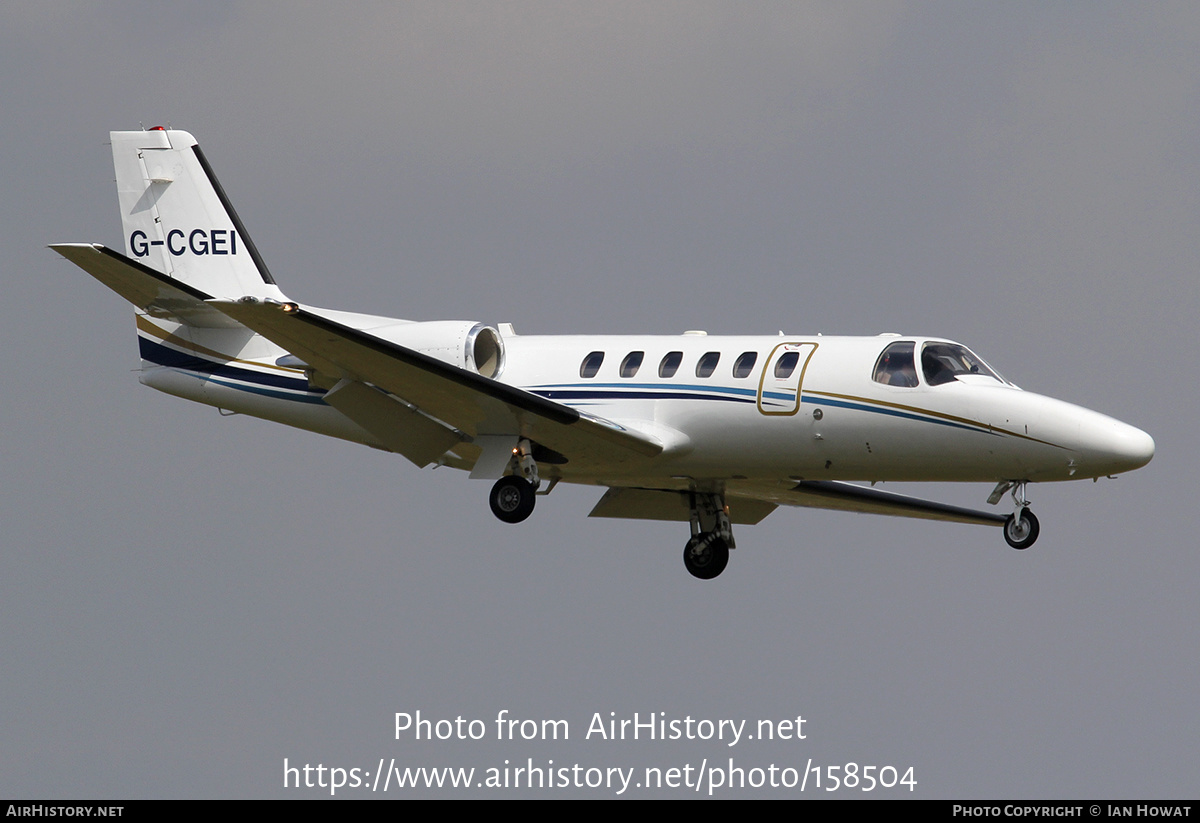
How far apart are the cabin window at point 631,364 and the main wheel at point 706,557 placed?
4.01 m

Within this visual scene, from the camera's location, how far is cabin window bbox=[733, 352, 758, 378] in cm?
2433

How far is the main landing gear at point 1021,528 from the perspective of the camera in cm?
2289

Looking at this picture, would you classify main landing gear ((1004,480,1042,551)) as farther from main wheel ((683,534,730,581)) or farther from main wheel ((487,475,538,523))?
main wheel ((487,475,538,523))

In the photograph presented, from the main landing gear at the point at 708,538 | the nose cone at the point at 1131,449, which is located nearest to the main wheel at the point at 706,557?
the main landing gear at the point at 708,538

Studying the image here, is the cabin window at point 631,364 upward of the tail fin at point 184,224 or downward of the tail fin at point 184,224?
downward

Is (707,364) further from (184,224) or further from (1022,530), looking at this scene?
(184,224)

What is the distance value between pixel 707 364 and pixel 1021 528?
189 inches

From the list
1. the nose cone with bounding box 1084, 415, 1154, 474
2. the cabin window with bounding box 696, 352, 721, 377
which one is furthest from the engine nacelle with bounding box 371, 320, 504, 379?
the nose cone with bounding box 1084, 415, 1154, 474

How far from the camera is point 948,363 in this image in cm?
2369

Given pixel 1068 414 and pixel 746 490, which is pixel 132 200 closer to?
pixel 746 490

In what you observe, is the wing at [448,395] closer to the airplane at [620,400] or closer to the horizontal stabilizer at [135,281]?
the airplane at [620,400]

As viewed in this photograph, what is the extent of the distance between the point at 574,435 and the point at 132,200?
894 centimetres

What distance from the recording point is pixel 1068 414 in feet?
75.7

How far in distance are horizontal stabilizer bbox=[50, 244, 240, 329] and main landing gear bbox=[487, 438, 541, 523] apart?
15.4ft
